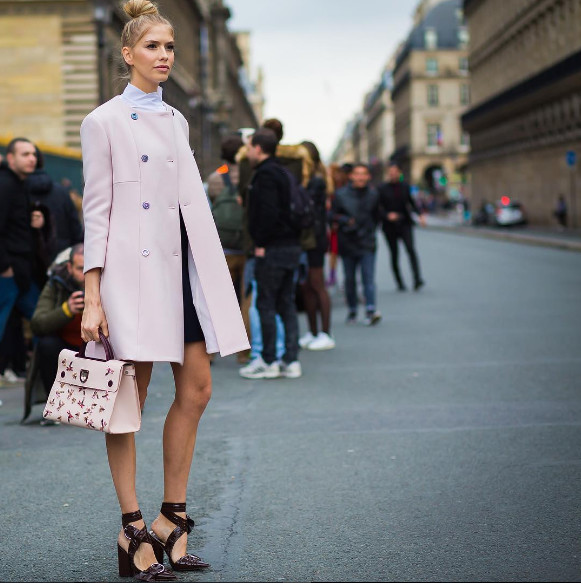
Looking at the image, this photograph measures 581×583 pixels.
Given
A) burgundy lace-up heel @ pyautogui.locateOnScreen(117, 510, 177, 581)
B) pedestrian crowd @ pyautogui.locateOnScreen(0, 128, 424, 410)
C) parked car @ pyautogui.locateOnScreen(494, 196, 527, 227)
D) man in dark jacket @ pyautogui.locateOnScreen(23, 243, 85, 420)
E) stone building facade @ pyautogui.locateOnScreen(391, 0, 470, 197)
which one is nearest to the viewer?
burgundy lace-up heel @ pyautogui.locateOnScreen(117, 510, 177, 581)

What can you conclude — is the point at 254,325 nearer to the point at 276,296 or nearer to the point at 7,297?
the point at 276,296

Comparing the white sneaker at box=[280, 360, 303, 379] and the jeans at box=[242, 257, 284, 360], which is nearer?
the white sneaker at box=[280, 360, 303, 379]

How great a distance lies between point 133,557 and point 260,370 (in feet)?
19.3

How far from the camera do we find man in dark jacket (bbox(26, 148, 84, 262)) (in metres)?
9.91

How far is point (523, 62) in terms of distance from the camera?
65.6 meters

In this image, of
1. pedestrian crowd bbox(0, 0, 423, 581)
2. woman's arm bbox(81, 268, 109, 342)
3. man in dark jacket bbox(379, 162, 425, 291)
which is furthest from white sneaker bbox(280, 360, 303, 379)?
man in dark jacket bbox(379, 162, 425, 291)

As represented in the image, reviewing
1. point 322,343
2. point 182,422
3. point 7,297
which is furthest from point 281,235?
point 182,422

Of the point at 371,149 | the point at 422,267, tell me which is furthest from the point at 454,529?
the point at 371,149

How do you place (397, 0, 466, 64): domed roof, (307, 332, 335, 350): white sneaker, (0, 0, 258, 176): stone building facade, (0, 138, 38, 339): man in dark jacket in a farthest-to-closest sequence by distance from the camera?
(397, 0, 466, 64): domed roof < (0, 0, 258, 176): stone building facade < (307, 332, 335, 350): white sneaker < (0, 138, 38, 339): man in dark jacket

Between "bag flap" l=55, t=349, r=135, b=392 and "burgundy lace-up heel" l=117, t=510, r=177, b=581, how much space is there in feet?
1.55

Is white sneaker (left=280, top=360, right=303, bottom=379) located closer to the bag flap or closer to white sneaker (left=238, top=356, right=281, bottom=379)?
white sneaker (left=238, top=356, right=281, bottom=379)

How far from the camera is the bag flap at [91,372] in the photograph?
13.7 feet

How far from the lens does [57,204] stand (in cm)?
1023

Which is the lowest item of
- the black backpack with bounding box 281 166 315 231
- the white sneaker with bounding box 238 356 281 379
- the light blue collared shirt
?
the white sneaker with bounding box 238 356 281 379
